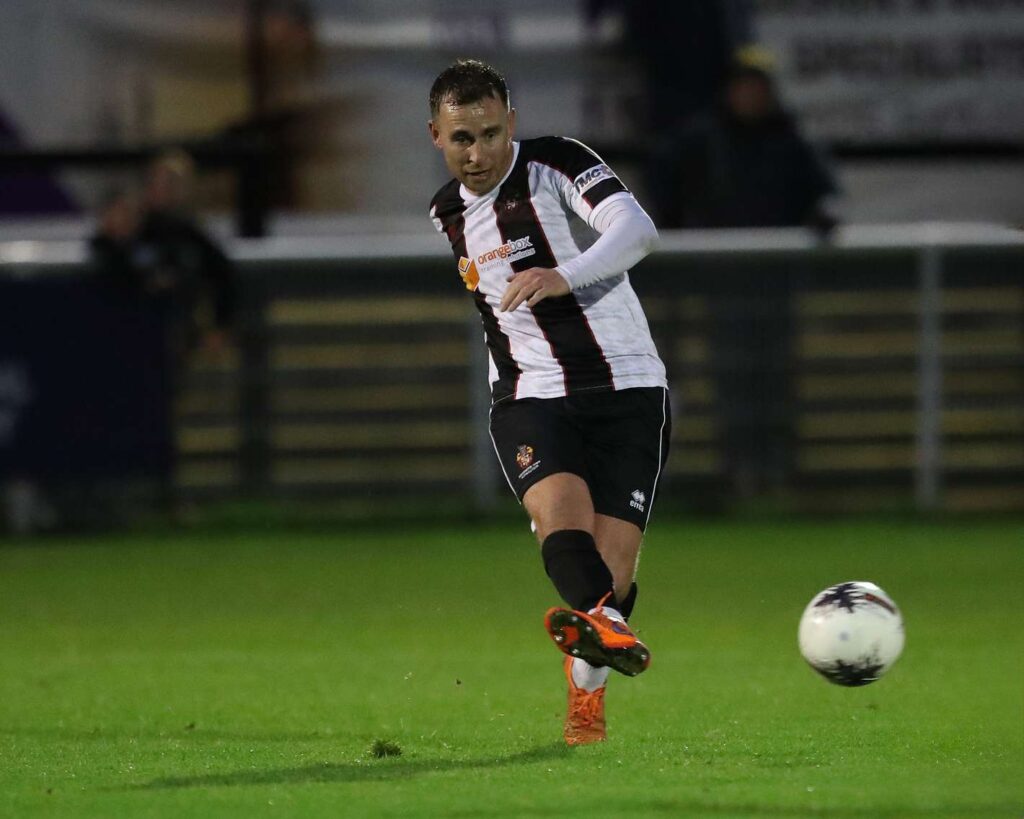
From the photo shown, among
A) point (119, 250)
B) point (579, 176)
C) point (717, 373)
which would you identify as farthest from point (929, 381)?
point (579, 176)

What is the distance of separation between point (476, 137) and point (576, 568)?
130 cm

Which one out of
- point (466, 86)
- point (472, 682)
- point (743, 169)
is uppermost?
point (466, 86)

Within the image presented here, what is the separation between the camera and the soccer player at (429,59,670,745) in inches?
254

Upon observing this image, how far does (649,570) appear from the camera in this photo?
38.8 feet

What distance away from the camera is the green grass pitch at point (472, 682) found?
572 cm

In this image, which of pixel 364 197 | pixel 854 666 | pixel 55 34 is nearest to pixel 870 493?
pixel 364 197

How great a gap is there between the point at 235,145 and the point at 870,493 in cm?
465

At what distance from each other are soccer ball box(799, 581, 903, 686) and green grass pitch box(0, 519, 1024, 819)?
221 mm

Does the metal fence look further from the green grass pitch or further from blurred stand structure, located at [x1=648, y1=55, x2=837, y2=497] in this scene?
the green grass pitch

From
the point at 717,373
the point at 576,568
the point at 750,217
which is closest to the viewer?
the point at 576,568

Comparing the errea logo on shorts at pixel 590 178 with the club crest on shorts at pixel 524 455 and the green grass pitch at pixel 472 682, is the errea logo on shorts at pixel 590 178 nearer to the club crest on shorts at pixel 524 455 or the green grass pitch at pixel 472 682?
the club crest on shorts at pixel 524 455

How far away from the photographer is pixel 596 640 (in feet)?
19.4

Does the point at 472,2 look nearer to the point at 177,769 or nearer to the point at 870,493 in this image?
the point at 870,493

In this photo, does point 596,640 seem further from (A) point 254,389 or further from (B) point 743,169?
(B) point 743,169
